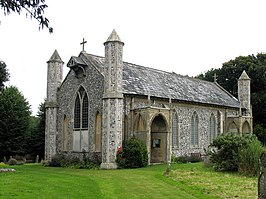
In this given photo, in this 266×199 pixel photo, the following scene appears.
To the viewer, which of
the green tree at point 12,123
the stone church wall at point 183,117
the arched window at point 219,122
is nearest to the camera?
the stone church wall at point 183,117

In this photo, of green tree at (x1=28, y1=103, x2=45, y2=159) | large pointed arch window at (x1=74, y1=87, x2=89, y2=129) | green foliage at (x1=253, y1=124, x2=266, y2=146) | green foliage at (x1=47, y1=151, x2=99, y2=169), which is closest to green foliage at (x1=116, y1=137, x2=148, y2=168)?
green foliage at (x1=47, y1=151, x2=99, y2=169)

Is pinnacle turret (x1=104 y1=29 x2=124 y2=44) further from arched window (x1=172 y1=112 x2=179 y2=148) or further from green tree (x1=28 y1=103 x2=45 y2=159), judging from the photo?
green tree (x1=28 y1=103 x2=45 y2=159)

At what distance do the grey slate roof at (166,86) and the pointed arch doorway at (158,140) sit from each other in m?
2.33

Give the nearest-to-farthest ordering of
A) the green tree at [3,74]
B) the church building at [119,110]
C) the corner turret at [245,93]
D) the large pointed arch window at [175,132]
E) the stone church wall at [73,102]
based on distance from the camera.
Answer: the church building at [119,110], the stone church wall at [73,102], the large pointed arch window at [175,132], the green tree at [3,74], the corner turret at [245,93]

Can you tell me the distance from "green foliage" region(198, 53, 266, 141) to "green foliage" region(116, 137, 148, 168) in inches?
1111

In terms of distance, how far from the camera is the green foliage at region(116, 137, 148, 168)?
82.1ft

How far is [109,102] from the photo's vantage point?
25672 mm

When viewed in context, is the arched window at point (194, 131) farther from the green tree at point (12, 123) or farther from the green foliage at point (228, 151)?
the green tree at point (12, 123)

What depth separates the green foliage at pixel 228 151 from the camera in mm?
21141

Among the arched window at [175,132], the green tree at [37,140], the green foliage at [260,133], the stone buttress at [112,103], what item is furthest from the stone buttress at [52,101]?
the green foliage at [260,133]

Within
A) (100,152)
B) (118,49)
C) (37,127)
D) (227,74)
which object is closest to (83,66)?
(118,49)

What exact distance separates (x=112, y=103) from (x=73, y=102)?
6.04 metres

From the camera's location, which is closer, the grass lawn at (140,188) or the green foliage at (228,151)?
the grass lawn at (140,188)

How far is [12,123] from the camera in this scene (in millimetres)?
44094
